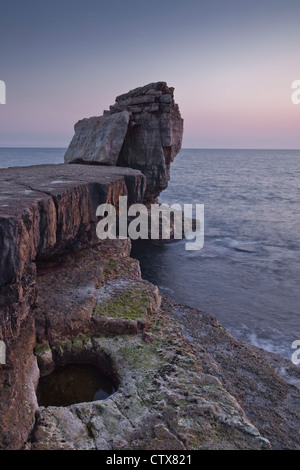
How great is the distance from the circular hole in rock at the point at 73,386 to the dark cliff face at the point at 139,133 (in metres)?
11.0

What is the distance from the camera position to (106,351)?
6176 millimetres

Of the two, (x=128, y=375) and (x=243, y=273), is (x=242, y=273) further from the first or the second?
(x=128, y=375)

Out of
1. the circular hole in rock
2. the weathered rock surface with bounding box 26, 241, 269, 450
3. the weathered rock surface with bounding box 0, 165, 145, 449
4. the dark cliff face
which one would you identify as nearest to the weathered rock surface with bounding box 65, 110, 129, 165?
the dark cliff face

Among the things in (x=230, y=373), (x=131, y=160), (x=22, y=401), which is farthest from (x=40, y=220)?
(x=131, y=160)

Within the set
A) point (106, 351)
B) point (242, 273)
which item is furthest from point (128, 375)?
point (242, 273)

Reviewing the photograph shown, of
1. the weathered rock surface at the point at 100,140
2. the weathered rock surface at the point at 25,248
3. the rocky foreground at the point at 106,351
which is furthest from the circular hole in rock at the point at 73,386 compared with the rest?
the weathered rock surface at the point at 100,140

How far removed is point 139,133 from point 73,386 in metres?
16.3

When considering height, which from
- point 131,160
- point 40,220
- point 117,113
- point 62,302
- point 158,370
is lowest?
point 158,370

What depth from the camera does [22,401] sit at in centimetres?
476

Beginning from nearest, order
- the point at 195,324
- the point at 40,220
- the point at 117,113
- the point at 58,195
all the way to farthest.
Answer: the point at 40,220 < the point at 58,195 < the point at 195,324 < the point at 117,113

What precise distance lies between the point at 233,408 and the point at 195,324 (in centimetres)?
511

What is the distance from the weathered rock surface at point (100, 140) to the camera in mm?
15625

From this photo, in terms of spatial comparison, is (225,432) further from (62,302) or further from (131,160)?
(131,160)
